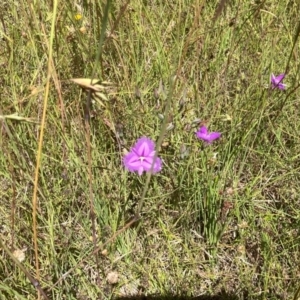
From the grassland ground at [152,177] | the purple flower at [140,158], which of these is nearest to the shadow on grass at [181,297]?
the grassland ground at [152,177]

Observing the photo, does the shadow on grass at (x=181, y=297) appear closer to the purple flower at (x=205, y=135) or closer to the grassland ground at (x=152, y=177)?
the grassland ground at (x=152, y=177)

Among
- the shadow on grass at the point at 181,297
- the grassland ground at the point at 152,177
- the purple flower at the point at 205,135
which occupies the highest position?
the purple flower at the point at 205,135

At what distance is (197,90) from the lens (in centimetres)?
118

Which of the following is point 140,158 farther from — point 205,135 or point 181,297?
point 181,297

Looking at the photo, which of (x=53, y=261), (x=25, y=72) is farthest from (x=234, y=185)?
(x=25, y=72)

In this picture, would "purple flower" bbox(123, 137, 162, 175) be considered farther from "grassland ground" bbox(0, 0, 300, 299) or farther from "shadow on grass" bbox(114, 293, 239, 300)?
"shadow on grass" bbox(114, 293, 239, 300)

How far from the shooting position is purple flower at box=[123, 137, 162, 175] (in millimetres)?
943

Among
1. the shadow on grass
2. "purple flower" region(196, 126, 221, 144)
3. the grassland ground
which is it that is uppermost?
"purple flower" region(196, 126, 221, 144)

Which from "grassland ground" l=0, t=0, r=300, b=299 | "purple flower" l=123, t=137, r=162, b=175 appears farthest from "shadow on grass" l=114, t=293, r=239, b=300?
"purple flower" l=123, t=137, r=162, b=175

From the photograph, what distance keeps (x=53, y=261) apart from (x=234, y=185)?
18.0 inches

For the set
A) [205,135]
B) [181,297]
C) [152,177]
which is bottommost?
[181,297]

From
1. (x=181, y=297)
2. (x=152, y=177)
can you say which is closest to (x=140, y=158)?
(x=152, y=177)

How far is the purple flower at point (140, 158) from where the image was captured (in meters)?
0.94

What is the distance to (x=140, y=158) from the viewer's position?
966 mm
